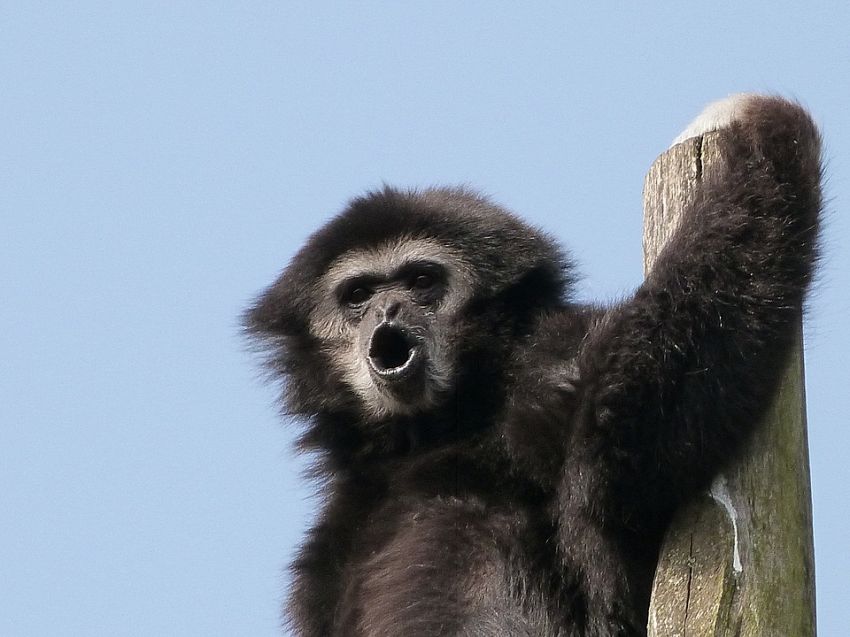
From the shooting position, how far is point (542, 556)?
5.94m

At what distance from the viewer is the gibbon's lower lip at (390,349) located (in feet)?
22.4

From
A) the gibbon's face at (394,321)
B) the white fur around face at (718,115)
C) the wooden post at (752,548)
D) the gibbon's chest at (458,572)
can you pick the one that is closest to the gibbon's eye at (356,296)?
the gibbon's face at (394,321)

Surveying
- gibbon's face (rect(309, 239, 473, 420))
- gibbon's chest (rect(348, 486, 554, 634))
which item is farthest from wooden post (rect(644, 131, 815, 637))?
gibbon's face (rect(309, 239, 473, 420))

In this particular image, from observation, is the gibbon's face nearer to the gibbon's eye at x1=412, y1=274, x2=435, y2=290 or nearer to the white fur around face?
the gibbon's eye at x1=412, y1=274, x2=435, y2=290

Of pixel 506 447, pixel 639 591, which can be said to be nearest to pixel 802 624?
pixel 639 591

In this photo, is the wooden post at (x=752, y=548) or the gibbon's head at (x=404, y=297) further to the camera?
the gibbon's head at (x=404, y=297)

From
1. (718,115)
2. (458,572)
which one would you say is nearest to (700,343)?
(718,115)

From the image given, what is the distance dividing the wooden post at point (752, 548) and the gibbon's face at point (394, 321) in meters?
1.90

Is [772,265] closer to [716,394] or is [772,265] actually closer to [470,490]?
[716,394]

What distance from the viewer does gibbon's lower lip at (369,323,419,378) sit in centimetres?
683

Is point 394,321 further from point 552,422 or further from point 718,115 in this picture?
point 718,115

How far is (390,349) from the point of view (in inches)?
275

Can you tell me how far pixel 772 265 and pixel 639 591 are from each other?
160 cm

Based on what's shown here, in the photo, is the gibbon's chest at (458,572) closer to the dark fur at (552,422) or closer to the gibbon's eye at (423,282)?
the dark fur at (552,422)
